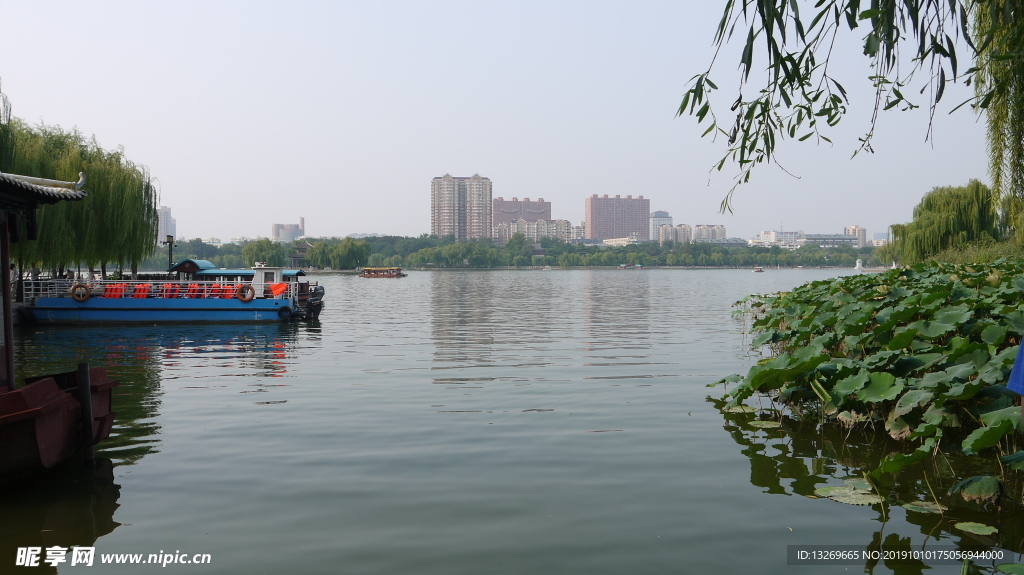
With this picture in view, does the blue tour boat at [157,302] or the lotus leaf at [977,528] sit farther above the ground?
the blue tour boat at [157,302]

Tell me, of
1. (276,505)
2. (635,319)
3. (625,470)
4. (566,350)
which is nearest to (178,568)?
(276,505)

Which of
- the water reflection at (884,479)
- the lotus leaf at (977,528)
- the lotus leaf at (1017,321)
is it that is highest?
the lotus leaf at (1017,321)

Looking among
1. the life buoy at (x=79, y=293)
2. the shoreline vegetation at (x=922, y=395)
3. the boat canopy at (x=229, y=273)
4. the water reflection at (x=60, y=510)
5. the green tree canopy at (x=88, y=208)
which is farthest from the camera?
the boat canopy at (x=229, y=273)

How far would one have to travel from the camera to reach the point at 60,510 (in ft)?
15.7

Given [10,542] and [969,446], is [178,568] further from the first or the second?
[969,446]

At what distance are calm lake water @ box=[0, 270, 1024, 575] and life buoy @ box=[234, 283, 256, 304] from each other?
9679 mm

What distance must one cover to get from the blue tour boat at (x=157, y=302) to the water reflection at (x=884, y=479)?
53.1 ft

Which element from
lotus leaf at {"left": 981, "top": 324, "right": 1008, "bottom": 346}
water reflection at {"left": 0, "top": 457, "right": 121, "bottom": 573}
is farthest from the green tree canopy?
lotus leaf at {"left": 981, "top": 324, "right": 1008, "bottom": 346}

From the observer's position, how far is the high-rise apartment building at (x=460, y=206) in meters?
188

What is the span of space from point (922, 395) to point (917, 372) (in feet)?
5.27

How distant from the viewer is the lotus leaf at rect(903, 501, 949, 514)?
4328 mm

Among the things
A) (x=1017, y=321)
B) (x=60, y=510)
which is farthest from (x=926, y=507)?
(x=60, y=510)

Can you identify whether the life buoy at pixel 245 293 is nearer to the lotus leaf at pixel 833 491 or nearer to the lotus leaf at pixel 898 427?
the lotus leaf at pixel 898 427

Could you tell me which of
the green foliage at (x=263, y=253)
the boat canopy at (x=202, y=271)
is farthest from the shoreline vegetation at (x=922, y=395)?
the green foliage at (x=263, y=253)
